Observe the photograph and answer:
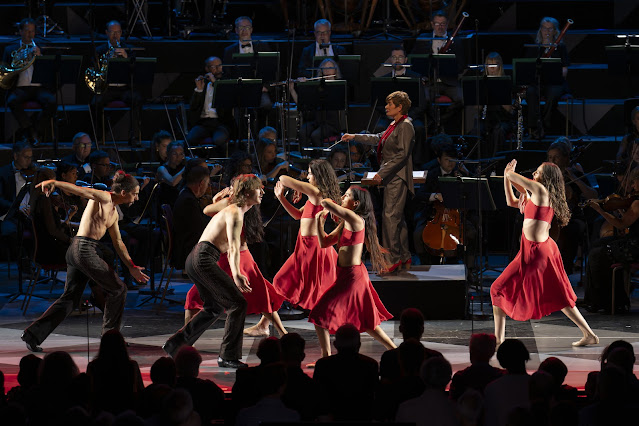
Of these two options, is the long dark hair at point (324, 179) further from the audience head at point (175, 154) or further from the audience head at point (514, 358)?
the audience head at point (175, 154)

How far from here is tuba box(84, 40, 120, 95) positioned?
1301cm

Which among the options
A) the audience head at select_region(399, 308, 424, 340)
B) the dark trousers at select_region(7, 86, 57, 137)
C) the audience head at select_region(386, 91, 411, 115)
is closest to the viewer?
the audience head at select_region(399, 308, 424, 340)

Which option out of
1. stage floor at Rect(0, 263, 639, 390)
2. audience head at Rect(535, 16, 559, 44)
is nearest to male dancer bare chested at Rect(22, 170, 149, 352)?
stage floor at Rect(0, 263, 639, 390)

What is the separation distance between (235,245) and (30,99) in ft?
22.5

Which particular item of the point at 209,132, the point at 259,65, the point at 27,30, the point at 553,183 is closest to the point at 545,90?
the point at 259,65

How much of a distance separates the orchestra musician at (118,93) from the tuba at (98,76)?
5 centimetres

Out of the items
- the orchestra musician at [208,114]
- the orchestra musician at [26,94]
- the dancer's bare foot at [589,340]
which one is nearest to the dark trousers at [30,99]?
the orchestra musician at [26,94]

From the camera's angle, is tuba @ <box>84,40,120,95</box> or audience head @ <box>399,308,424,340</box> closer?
audience head @ <box>399,308,424,340</box>

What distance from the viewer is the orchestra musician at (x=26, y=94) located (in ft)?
42.7

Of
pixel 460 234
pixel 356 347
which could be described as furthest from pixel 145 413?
pixel 460 234

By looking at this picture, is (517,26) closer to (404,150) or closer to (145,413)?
(404,150)

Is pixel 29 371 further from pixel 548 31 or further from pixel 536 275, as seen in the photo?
pixel 548 31

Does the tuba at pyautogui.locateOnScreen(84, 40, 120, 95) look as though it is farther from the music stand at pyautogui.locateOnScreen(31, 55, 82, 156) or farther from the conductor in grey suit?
the conductor in grey suit

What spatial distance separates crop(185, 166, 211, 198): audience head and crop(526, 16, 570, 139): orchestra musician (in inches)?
180
